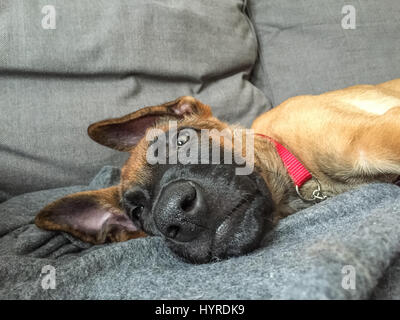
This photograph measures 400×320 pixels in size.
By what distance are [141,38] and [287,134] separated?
119 centimetres

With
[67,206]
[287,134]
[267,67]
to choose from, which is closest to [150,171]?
[67,206]

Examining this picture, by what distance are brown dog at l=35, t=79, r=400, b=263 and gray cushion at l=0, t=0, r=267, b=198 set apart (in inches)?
15.4

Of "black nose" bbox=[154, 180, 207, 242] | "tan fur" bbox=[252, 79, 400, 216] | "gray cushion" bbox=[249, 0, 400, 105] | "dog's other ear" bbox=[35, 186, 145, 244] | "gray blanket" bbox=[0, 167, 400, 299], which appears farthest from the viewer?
"gray cushion" bbox=[249, 0, 400, 105]

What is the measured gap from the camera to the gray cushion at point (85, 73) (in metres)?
2.11

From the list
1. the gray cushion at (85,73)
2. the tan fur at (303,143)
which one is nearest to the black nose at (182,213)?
the tan fur at (303,143)

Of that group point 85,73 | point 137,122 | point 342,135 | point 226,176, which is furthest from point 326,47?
point 226,176

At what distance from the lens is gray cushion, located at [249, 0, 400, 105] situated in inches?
108

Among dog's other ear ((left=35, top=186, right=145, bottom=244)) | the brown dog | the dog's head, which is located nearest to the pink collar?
the brown dog

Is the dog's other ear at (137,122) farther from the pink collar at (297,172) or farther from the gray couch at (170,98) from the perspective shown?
the pink collar at (297,172)

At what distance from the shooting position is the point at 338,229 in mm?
1116

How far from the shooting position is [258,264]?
41.6 inches

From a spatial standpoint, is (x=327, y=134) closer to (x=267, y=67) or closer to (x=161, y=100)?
(x=161, y=100)

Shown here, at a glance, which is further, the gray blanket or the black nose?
the black nose

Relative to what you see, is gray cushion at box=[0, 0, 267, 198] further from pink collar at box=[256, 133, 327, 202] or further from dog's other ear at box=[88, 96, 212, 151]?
pink collar at box=[256, 133, 327, 202]
